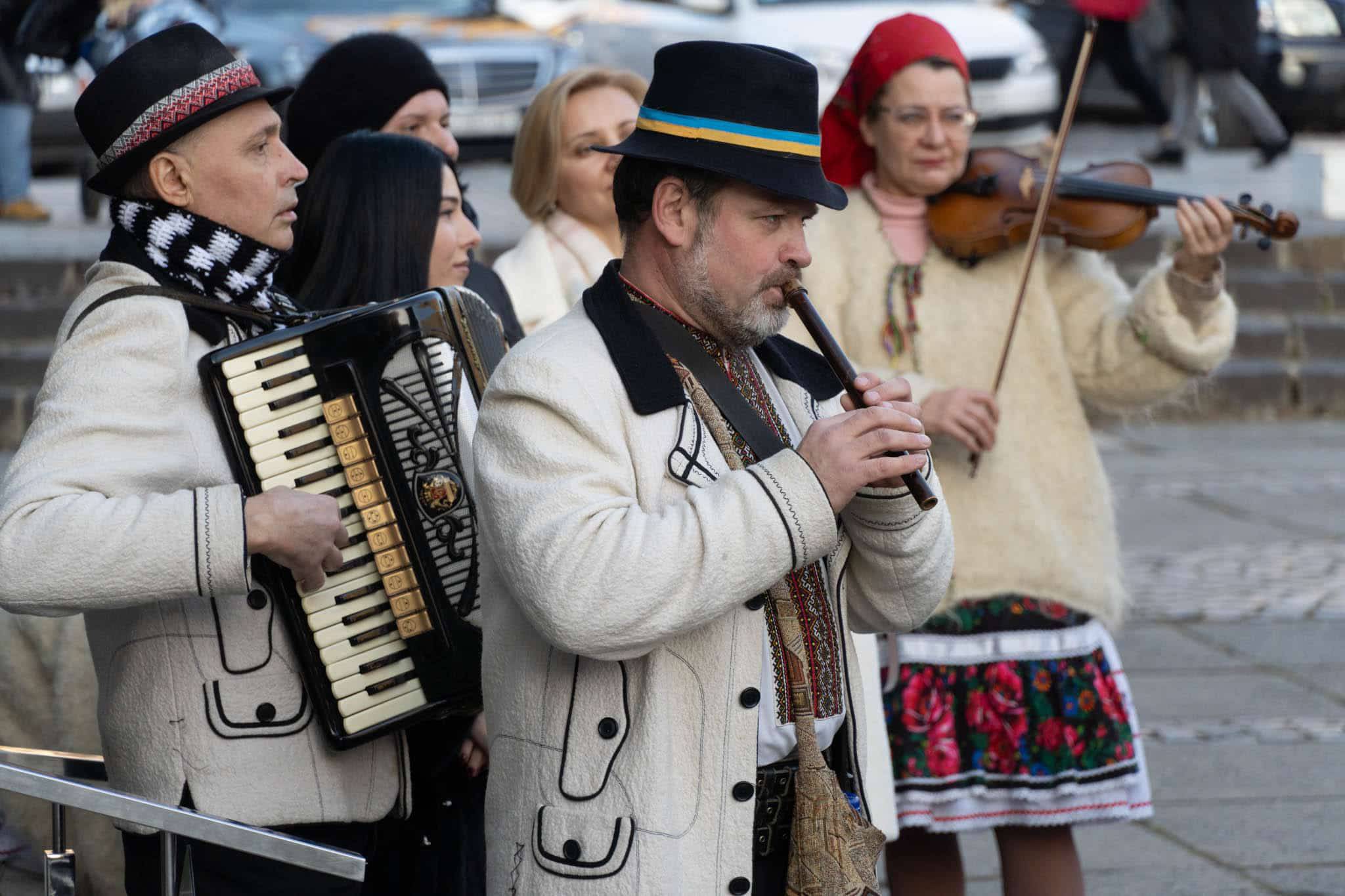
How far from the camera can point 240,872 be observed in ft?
8.62

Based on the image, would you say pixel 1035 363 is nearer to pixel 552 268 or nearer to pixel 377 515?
pixel 552 268

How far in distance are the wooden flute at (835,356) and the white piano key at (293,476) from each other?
2.44ft

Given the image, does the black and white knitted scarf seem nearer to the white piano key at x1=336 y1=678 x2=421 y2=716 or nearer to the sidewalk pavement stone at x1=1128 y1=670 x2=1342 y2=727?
the white piano key at x1=336 y1=678 x2=421 y2=716

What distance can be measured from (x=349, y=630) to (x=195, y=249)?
609mm

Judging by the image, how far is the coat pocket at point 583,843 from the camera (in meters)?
2.21

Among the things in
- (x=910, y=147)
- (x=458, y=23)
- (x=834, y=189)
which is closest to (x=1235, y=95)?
(x=458, y=23)

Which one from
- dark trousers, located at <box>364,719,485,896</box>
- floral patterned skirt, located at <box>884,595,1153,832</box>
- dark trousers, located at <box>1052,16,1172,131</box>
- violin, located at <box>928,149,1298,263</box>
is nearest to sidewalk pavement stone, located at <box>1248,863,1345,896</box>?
floral patterned skirt, located at <box>884,595,1153,832</box>

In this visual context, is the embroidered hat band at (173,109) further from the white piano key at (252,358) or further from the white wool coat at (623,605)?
the white wool coat at (623,605)

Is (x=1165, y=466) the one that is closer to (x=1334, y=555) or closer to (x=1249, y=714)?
(x=1334, y=555)

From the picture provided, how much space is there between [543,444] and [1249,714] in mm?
3819

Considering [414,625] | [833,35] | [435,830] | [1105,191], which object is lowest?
[435,830]

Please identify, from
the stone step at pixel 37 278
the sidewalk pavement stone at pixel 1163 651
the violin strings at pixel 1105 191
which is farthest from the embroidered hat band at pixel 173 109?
the stone step at pixel 37 278

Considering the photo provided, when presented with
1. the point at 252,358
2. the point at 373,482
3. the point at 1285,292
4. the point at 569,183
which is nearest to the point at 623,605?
the point at 373,482

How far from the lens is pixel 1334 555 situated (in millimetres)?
7184
